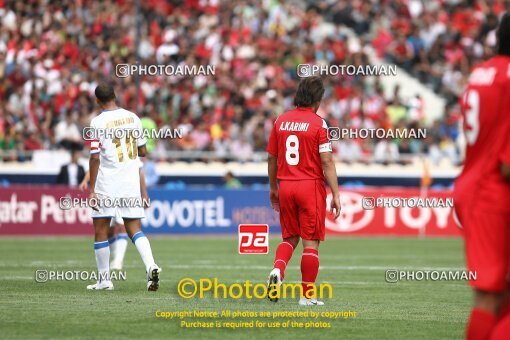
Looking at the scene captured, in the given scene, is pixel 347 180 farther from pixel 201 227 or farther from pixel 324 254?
pixel 324 254

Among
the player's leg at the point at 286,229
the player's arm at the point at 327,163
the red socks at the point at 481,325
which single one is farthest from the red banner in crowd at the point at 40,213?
the red socks at the point at 481,325

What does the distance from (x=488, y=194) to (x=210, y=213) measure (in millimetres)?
20616

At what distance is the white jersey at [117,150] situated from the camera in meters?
13.0

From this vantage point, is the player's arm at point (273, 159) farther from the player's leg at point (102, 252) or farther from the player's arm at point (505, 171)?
the player's arm at point (505, 171)

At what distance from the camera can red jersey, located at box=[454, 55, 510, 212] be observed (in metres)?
6.79

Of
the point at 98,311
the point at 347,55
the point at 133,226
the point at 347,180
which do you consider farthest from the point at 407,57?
the point at 98,311

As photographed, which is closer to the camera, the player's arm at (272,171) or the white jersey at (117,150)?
the player's arm at (272,171)

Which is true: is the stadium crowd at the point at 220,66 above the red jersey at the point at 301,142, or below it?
above

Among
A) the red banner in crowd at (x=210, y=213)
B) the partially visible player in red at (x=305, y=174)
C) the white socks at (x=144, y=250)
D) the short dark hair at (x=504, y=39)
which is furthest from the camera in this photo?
the red banner in crowd at (x=210, y=213)

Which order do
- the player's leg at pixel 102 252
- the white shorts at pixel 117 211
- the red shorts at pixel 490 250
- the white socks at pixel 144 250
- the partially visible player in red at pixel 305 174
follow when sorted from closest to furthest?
the red shorts at pixel 490 250
the partially visible player in red at pixel 305 174
the white socks at pixel 144 250
the white shorts at pixel 117 211
the player's leg at pixel 102 252

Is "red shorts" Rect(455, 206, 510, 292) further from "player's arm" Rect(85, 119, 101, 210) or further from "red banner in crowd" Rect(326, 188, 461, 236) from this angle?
"red banner in crowd" Rect(326, 188, 461, 236)

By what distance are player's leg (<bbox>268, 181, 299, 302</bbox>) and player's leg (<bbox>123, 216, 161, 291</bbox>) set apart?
152 centimetres

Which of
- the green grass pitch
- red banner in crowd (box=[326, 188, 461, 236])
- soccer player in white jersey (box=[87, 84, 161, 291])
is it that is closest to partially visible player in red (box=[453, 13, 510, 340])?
the green grass pitch

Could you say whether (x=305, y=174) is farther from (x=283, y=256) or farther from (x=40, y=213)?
(x=40, y=213)
